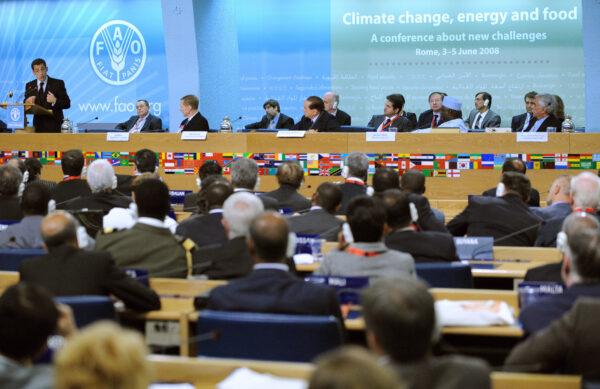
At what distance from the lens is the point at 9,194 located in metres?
6.73

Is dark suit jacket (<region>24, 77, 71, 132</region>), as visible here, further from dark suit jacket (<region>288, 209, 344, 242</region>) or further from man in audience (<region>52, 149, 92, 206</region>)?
dark suit jacket (<region>288, 209, 344, 242</region>)

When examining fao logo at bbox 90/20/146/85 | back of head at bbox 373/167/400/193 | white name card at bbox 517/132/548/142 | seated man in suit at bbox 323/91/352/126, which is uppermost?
fao logo at bbox 90/20/146/85

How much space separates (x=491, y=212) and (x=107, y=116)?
10.2 m

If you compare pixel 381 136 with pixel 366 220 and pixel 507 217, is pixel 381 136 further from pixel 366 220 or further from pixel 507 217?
A: pixel 366 220

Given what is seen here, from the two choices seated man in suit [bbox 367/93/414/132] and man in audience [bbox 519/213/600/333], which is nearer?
man in audience [bbox 519/213/600/333]

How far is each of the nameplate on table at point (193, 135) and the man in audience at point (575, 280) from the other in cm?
739

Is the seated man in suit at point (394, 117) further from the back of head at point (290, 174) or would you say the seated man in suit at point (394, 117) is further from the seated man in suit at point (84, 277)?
the seated man in suit at point (84, 277)

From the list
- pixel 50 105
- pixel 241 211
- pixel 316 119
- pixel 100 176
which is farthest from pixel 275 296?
pixel 50 105

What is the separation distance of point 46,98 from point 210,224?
6.26 m

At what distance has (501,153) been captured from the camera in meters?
9.70

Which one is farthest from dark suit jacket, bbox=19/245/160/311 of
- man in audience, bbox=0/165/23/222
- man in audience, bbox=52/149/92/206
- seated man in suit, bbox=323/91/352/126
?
seated man in suit, bbox=323/91/352/126

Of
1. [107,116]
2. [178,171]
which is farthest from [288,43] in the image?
[178,171]

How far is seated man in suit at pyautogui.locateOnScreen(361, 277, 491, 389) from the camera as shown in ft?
7.44

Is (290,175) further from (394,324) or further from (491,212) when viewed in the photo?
(394,324)
